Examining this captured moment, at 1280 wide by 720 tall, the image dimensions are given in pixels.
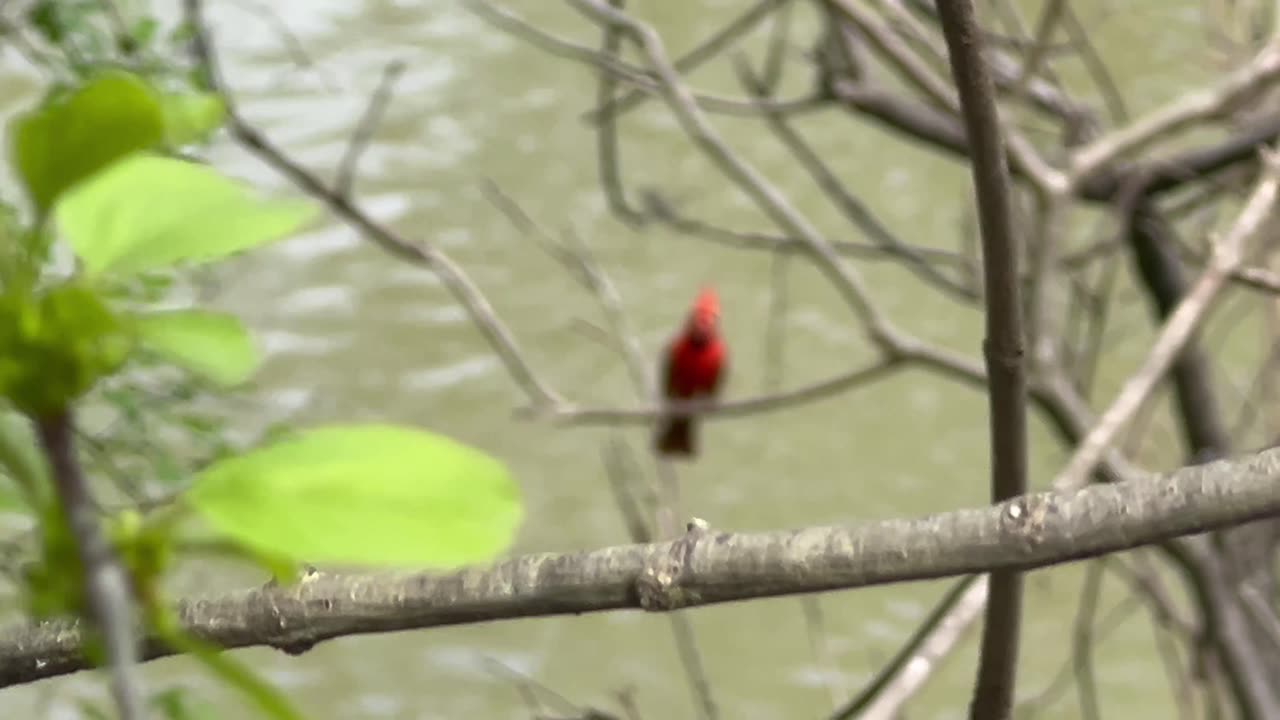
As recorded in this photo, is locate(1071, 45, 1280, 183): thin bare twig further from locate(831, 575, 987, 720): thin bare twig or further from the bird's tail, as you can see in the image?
the bird's tail

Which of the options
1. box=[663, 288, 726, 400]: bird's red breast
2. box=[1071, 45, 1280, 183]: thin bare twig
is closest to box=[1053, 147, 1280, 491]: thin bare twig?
box=[1071, 45, 1280, 183]: thin bare twig

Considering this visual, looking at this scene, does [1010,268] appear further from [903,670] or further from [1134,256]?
[1134,256]

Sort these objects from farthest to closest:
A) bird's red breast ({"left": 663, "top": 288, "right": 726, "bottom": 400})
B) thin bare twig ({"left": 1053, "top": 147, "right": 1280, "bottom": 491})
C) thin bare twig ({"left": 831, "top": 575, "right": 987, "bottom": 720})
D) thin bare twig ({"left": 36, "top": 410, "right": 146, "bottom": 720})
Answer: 1. bird's red breast ({"left": 663, "top": 288, "right": 726, "bottom": 400})
2. thin bare twig ({"left": 1053, "top": 147, "right": 1280, "bottom": 491})
3. thin bare twig ({"left": 831, "top": 575, "right": 987, "bottom": 720})
4. thin bare twig ({"left": 36, "top": 410, "right": 146, "bottom": 720})

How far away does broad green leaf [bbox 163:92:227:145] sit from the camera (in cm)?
12

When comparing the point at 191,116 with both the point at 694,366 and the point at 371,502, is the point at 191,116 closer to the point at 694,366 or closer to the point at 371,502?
the point at 371,502

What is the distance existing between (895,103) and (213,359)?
3.02ft

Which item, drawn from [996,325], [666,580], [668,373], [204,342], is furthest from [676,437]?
[204,342]

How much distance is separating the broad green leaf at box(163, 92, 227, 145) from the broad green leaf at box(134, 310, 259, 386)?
2 cm


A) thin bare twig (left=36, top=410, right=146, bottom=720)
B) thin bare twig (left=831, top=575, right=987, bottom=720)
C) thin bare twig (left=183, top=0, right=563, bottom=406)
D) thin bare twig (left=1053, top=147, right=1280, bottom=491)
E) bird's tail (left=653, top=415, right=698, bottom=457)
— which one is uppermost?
thin bare twig (left=36, top=410, right=146, bottom=720)

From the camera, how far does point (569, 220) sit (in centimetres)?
181

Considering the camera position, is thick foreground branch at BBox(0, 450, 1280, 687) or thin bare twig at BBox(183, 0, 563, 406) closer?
thick foreground branch at BBox(0, 450, 1280, 687)

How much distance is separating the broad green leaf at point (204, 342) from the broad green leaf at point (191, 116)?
2 cm

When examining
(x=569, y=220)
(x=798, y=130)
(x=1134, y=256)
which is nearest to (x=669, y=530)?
(x=1134, y=256)

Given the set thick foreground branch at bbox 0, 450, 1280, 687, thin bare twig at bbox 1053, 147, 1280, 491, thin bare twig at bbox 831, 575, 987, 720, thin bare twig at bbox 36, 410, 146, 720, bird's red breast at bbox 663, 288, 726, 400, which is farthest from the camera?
bird's red breast at bbox 663, 288, 726, 400
